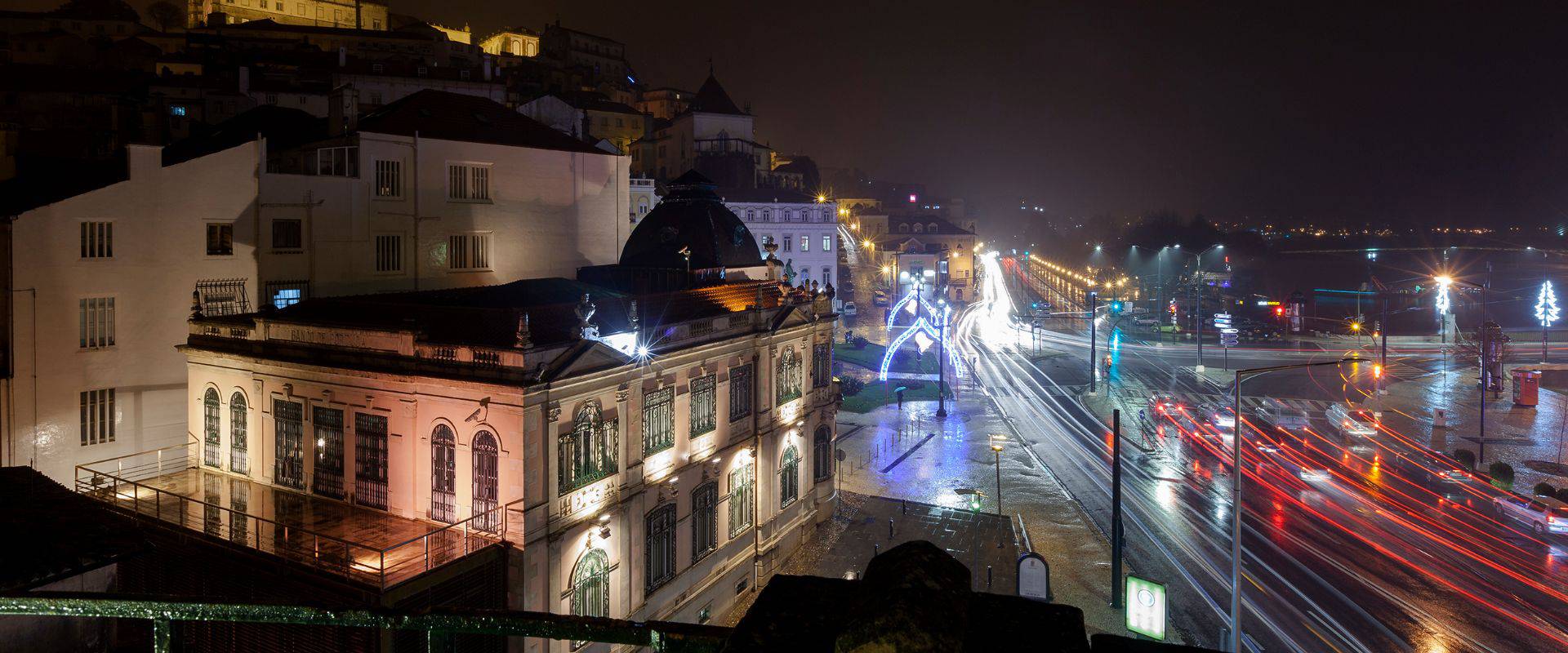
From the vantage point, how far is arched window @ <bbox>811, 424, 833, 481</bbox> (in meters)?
40.8

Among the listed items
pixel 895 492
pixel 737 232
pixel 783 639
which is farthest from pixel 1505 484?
pixel 783 639

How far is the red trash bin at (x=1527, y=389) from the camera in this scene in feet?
212

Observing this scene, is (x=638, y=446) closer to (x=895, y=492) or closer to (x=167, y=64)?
(x=895, y=492)

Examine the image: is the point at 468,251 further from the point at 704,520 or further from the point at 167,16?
the point at 167,16

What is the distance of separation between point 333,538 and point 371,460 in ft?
11.4

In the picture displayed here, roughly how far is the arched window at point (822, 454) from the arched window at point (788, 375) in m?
2.95

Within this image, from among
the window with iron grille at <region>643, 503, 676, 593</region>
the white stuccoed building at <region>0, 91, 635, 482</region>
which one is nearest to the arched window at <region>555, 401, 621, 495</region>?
the window with iron grille at <region>643, 503, 676, 593</region>

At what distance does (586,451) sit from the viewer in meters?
25.7

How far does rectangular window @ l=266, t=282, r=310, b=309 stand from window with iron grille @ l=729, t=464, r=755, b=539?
18533 millimetres

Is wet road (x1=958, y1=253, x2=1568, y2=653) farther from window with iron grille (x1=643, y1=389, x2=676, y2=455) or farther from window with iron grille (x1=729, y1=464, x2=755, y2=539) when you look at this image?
window with iron grille (x1=643, y1=389, x2=676, y2=455)

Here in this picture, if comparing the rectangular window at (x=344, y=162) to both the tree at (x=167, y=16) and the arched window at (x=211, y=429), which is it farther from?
the tree at (x=167, y=16)

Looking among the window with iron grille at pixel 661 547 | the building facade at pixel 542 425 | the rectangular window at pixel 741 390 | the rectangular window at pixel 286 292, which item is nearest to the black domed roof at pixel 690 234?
the building facade at pixel 542 425

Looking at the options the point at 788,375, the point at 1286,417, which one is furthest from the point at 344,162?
the point at 1286,417

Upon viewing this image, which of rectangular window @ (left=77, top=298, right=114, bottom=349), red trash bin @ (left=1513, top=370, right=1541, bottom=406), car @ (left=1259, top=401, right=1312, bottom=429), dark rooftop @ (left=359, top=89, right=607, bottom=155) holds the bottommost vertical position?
car @ (left=1259, top=401, right=1312, bottom=429)
